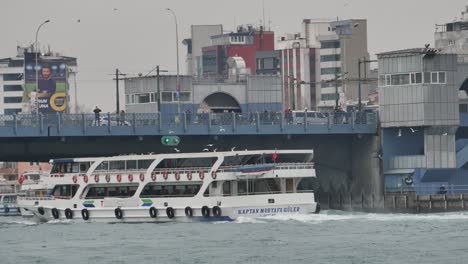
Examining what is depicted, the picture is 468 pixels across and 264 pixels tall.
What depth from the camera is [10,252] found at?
96.8 meters

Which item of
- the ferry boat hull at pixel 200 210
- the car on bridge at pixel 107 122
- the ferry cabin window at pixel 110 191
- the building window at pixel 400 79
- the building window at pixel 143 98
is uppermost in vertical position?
the building window at pixel 400 79

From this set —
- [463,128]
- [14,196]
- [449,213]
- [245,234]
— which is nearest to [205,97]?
[14,196]

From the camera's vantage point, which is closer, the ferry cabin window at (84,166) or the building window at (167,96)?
the ferry cabin window at (84,166)

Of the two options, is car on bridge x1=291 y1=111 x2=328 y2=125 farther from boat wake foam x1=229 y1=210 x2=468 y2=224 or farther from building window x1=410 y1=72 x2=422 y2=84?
boat wake foam x1=229 y1=210 x2=468 y2=224

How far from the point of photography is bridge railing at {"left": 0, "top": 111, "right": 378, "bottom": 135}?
12606 centimetres

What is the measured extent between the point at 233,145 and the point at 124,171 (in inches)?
712

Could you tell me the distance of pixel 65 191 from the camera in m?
121

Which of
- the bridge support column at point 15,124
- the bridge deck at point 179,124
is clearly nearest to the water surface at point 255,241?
the bridge support column at point 15,124

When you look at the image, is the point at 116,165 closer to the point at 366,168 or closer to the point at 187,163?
the point at 187,163

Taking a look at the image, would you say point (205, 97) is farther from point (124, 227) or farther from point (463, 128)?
point (124, 227)

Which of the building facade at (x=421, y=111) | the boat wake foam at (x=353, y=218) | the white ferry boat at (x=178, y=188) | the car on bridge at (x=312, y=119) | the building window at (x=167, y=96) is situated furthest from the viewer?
the building window at (x=167, y=96)

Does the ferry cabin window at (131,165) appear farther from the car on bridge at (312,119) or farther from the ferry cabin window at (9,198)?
the ferry cabin window at (9,198)

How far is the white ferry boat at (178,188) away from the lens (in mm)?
114250

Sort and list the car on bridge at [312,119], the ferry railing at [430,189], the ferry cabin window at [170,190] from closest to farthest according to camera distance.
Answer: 1. the ferry cabin window at [170,190]
2. the ferry railing at [430,189]
3. the car on bridge at [312,119]
